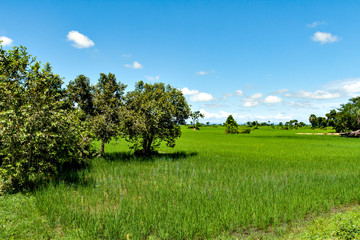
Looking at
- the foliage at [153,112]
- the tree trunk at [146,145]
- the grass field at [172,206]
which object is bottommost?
the grass field at [172,206]

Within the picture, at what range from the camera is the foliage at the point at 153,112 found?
1900 cm

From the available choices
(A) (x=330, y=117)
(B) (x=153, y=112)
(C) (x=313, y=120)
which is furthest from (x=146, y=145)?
(C) (x=313, y=120)

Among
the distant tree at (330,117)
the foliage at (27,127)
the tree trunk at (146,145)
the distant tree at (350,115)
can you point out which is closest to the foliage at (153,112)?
the tree trunk at (146,145)

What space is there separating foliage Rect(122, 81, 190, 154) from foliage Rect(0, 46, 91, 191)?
6.35 metres

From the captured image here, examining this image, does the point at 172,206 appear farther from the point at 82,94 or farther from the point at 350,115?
the point at 350,115

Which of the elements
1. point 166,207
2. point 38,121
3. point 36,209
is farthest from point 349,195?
point 38,121

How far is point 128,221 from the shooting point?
719 cm

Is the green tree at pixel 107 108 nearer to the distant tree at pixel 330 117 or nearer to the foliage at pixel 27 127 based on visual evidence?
the foliage at pixel 27 127

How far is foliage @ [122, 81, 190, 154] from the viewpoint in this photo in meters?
19.0

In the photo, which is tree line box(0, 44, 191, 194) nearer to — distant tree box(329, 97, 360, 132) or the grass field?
the grass field

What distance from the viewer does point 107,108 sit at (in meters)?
20.0

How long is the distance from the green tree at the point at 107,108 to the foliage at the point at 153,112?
89 centimetres

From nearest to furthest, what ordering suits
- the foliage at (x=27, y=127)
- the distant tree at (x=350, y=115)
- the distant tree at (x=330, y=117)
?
1. the foliage at (x=27, y=127)
2. the distant tree at (x=350, y=115)
3. the distant tree at (x=330, y=117)

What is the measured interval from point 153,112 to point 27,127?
32.9 feet
